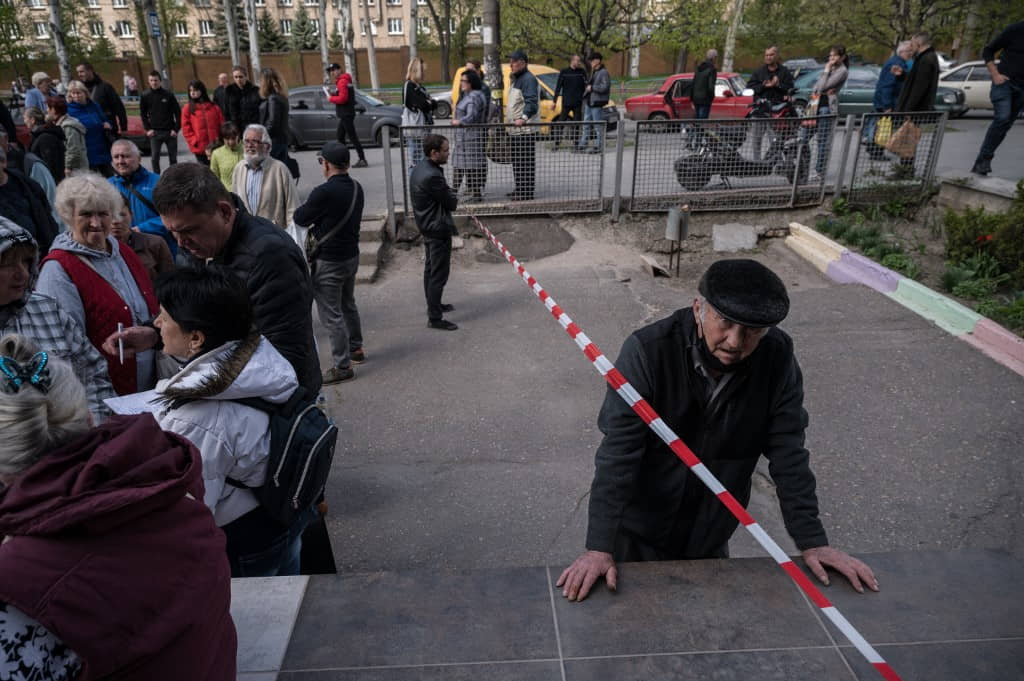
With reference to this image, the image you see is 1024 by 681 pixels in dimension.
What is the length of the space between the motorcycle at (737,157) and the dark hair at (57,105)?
769 cm

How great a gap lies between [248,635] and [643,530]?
4.72ft

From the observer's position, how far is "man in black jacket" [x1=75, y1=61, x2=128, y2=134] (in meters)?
10.6

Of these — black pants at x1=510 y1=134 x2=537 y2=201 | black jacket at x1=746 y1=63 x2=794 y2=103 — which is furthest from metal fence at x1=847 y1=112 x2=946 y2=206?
black pants at x1=510 y1=134 x2=537 y2=201

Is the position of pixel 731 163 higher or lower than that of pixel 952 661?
higher

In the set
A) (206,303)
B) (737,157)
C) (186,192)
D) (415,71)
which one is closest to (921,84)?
(737,157)

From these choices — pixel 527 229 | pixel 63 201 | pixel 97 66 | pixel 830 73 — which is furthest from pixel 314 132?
pixel 97 66

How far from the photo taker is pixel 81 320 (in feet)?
10.2

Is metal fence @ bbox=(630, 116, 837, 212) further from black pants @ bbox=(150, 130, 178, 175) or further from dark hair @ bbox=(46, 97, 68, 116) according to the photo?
black pants @ bbox=(150, 130, 178, 175)

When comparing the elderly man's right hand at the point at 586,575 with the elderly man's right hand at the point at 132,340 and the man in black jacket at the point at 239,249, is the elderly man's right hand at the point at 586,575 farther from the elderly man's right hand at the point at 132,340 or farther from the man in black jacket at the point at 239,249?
the elderly man's right hand at the point at 132,340

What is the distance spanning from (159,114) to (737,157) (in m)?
9.24

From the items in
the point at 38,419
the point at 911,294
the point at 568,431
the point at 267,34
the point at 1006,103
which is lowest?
the point at 568,431

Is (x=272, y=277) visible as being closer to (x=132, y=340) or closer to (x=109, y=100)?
(x=132, y=340)

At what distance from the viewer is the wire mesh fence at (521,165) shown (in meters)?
8.59

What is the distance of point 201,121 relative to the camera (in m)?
10.4
